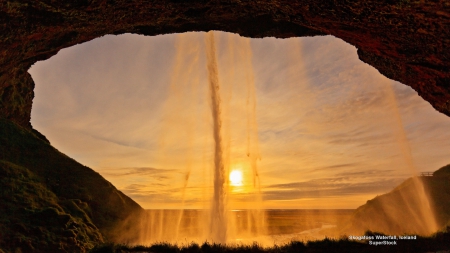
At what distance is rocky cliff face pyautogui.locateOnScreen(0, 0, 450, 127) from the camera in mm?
8273

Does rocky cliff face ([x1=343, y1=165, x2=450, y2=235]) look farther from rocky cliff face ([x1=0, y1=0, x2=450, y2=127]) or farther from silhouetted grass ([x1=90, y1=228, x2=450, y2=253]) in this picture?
rocky cliff face ([x1=0, y1=0, x2=450, y2=127])

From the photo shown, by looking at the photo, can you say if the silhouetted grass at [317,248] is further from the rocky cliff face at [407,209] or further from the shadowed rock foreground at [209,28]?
the rocky cliff face at [407,209]

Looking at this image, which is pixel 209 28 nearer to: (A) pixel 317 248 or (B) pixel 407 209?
(A) pixel 317 248

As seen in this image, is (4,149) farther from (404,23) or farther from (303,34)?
(404,23)

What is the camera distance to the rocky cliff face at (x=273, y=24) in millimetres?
8273

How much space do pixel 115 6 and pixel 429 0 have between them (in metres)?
10.7

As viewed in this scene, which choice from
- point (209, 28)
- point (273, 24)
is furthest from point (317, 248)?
point (209, 28)

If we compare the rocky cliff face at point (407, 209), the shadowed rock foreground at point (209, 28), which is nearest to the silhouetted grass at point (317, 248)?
the shadowed rock foreground at point (209, 28)

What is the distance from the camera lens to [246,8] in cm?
1188

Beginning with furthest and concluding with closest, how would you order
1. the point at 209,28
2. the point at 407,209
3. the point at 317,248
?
the point at 407,209, the point at 209,28, the point at 317,248

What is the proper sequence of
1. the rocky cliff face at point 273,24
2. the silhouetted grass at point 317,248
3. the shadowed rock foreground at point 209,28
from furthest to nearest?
the silhouetted grass at point 317,248 → the shadowed rock foreground at point 209,28 → the rocky cliff face at point 273,24

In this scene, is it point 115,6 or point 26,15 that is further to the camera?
point 115,6

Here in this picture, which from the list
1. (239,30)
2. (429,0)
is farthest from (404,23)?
(239,30)

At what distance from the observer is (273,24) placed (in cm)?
1445
